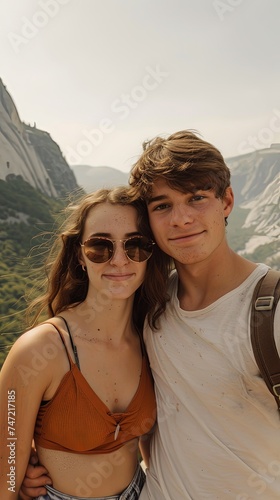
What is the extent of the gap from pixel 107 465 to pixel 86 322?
78cm

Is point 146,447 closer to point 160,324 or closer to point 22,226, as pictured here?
point 160,324

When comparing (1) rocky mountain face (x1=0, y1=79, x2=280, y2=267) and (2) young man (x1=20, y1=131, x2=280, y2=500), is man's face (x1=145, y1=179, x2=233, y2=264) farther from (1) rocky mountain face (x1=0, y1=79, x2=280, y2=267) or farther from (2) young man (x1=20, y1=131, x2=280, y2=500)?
(1) rocky mountain face (x1=0, y1=79, x2=280, y2=267)

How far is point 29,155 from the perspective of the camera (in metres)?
55.8

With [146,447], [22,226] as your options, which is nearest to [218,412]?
[146,447]

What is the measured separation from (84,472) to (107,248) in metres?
1.20

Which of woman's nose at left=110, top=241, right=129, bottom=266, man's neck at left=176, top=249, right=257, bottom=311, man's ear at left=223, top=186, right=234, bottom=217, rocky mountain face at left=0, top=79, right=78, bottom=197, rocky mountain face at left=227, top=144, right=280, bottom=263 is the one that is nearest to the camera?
man's neck at left=176, top=249, right=257, bottom=311

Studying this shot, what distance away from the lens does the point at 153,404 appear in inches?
102

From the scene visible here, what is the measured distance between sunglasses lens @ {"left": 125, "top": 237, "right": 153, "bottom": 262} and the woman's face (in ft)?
0.09

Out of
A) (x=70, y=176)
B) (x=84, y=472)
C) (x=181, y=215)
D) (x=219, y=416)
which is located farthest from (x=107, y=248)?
(x=70, y=176)

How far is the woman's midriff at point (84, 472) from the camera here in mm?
2316

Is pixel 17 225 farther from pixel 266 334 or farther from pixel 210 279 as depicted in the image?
pixel 266 334

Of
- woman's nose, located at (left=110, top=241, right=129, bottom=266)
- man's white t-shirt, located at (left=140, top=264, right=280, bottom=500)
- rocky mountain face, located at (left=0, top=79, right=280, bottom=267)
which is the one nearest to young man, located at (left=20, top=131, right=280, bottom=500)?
man's white t-shirt, located at (left=140, top=264, right=280, bottom=500)

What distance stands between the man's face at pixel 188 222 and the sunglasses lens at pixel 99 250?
302 mm

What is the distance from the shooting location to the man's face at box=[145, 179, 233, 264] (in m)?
2.50
